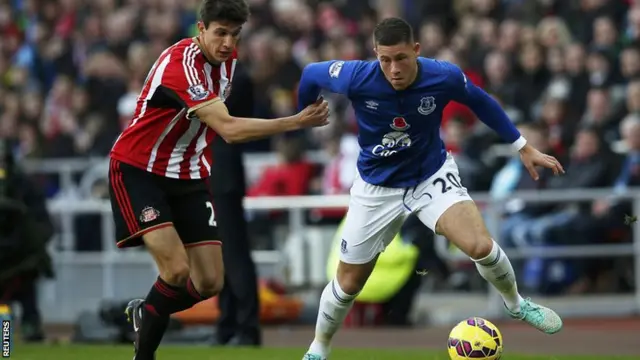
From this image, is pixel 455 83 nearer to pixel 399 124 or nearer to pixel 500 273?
pixel 399 124

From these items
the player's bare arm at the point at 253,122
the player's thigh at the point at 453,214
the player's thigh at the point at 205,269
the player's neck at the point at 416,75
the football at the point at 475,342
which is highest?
the player's neck at the point at 416,75

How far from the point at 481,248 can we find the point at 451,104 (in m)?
7.95

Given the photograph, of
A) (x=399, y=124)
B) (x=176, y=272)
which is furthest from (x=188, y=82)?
(x=399, y=124)

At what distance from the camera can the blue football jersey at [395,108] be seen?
9742 mm

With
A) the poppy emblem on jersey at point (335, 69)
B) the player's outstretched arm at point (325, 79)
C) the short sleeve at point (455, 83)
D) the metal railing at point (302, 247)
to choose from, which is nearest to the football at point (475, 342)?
the short sleeve at point (455, 83)

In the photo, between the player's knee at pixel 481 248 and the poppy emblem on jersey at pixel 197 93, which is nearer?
the poppy emblem on jersey at pixel 197 93

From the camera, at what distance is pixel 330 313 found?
9.91 metres

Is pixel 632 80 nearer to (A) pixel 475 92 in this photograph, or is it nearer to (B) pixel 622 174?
(B) pixel 622 174

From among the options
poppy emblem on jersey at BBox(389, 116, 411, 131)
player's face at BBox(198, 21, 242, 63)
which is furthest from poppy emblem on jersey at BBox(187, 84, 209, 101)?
poppy emblem on jersey at BBox(389, 116, 411, 131)

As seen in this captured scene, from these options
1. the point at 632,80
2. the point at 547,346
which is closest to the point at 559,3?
the point at 632,80

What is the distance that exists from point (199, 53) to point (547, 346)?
5.31 meters

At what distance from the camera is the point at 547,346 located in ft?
43.3

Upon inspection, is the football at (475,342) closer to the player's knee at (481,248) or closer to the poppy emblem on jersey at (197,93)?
the player's knee at (481,248)

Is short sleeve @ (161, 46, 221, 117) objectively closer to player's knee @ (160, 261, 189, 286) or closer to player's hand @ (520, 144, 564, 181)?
player's knee @ (160, 261, 189, 286)
